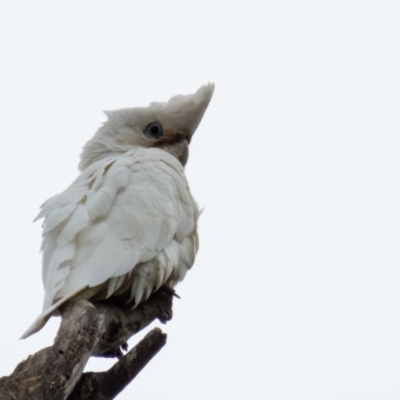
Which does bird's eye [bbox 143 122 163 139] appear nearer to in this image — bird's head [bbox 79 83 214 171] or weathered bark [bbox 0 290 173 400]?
bird's head [bbox 79 83 214 171]

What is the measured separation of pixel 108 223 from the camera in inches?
175

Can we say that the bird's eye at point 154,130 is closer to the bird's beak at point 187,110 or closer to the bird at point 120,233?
the bird's beak at point 187,110

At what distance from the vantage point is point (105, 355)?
4094 millimetres

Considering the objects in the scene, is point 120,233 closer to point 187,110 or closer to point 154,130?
point 154,130

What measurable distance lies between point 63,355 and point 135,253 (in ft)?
3.96

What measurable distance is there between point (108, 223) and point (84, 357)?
1.29 metres

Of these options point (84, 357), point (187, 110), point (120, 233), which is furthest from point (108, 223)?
point (187, 110)

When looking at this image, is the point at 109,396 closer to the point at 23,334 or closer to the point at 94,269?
the point at 23,334

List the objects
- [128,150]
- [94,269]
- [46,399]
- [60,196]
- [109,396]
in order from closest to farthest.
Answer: [46,399] < [109,396] < [94,269] < [60,196] < [128,150]

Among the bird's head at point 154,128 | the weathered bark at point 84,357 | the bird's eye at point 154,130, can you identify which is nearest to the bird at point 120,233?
the weathered bark at point 84,357

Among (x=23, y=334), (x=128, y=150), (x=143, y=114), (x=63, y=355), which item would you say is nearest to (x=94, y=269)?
(x=23, y=334)

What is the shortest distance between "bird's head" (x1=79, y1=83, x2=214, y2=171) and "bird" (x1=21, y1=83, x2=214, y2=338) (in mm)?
469

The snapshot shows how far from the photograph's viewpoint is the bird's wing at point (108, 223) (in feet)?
13.3

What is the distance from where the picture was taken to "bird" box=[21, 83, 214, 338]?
406cm
